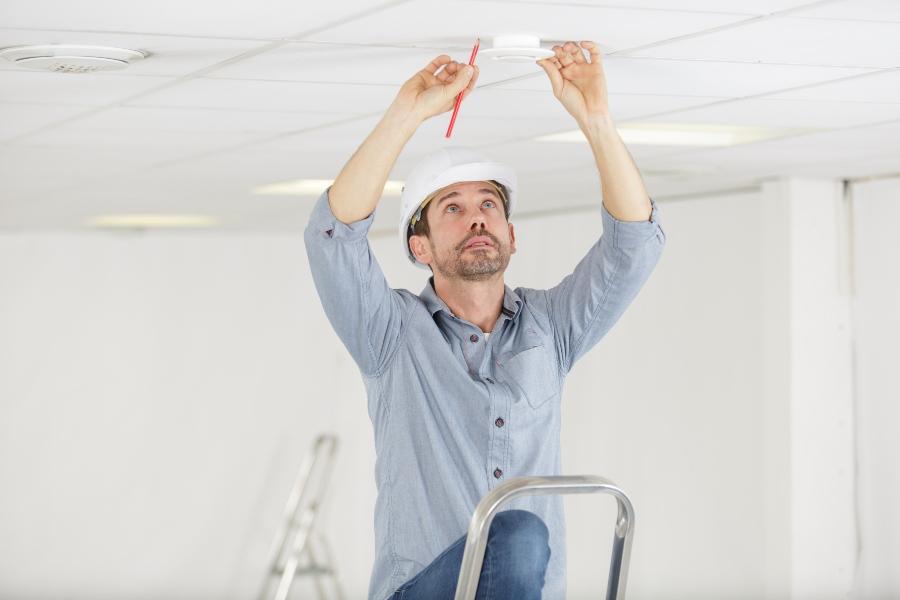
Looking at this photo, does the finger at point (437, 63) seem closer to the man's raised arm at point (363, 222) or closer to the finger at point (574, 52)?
the man's raised arm at point (363, 222)

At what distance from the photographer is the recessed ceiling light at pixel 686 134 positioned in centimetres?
382

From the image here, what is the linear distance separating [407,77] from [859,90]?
1082mm

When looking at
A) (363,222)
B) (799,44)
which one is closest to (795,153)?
(799,44)

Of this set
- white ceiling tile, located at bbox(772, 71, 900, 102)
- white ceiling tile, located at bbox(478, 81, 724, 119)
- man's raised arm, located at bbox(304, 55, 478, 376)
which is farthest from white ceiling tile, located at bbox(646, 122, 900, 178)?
man's raised arm, located at bbox(304, 55, 478, 376)

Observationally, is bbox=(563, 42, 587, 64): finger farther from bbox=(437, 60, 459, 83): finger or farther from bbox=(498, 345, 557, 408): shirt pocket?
bbox=(498, 345, 557, 408): shirt pocket

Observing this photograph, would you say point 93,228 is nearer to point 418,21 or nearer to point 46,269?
point 46,269

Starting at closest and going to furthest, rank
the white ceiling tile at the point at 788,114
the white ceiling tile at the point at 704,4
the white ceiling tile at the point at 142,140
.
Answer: the white ceiling tile at the point at 704,4, the white ceiling tile at the point at 788,114, the white ceiling tile at the point at 142,140

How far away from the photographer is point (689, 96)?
3322mm

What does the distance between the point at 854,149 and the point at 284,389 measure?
4627 millimetres

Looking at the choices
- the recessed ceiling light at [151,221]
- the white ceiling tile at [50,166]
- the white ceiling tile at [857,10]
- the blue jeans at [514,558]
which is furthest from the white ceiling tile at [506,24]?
the recessed ceiling light at [151,221]

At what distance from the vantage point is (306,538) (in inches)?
305

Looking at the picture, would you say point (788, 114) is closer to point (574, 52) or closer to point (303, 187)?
point (574, 52)

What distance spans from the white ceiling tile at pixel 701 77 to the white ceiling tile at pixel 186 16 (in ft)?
2.27

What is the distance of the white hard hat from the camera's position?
2.73m
